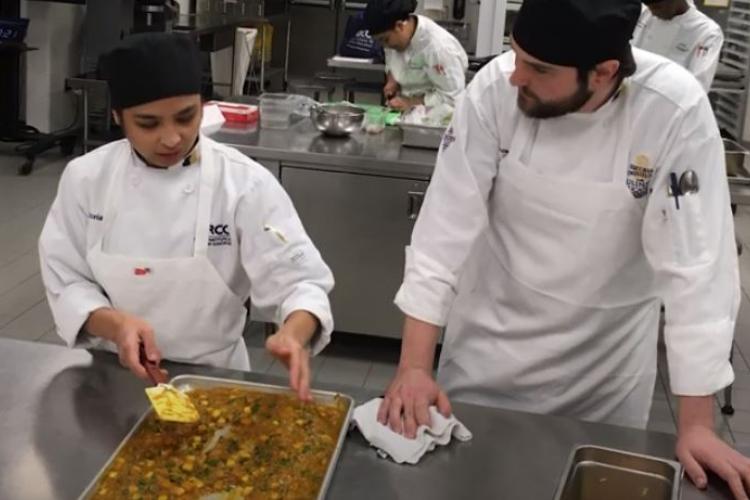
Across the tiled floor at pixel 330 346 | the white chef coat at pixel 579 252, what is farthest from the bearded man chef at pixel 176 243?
the tiled floor at pixel 330 346

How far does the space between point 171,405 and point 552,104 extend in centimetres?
69

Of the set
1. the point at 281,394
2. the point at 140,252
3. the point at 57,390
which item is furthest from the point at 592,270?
the point at 57,390

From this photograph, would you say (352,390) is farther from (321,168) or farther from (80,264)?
(321,168)

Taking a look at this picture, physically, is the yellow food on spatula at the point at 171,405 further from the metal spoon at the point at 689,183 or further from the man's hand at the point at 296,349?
the metal spoon at the point at 689,183

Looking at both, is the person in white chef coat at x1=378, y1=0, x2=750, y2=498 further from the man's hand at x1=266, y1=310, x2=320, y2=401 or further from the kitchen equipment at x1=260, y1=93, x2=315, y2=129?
the kitchen equipment at x1=260, y1=93, x2=315, y2=129

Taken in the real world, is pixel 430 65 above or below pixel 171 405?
above

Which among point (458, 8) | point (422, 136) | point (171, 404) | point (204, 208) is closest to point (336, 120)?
point (422, 136)

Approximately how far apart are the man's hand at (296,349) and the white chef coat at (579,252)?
176 millimetres

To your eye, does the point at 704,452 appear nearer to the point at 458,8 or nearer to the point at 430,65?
the point at 430,65

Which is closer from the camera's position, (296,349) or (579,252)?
(296,349)

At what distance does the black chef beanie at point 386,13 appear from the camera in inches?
160

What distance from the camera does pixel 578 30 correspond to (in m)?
1.26

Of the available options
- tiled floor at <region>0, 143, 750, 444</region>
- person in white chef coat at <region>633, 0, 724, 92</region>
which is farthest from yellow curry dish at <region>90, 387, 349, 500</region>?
person in white chef coat at <region>633, 0, 724, 92</region>

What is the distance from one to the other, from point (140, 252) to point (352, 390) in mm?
416
